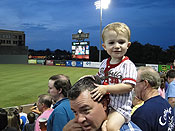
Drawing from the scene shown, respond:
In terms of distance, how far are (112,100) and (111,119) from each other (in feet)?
0.64

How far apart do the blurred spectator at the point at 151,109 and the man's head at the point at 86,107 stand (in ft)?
3.44

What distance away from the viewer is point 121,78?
74.1 inches

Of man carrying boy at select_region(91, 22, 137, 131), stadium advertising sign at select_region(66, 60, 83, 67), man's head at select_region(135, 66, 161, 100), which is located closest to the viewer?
man carrying boy at select_region(91, 22, 137, 131)

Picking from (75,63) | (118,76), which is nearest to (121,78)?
(118,76)

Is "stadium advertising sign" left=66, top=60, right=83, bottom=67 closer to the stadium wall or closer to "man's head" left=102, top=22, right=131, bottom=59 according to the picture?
the stadium wall

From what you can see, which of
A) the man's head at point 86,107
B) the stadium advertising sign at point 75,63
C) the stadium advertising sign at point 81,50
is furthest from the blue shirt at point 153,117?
the stadium advertising sign at point 75,63

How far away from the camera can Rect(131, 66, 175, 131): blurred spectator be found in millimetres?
2330

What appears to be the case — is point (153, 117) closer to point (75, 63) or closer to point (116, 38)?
point (116, 38)

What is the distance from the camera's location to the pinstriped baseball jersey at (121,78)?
68.7 inches

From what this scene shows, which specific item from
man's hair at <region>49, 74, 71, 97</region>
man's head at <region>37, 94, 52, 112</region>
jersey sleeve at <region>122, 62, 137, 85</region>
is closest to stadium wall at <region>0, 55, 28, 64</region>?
man's head at <region>37, 94, 52, 112</region>

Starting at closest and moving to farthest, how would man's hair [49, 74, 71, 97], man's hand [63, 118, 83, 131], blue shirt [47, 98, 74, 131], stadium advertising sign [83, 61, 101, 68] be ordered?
man's hand [63, 118, 83, 131] → blue shirt [47, 98, 74, 131] → man's hair [49, 74, 71, 97] → stadium advertising sign [83, 61, 101, 68]

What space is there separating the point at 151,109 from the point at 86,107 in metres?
1.34

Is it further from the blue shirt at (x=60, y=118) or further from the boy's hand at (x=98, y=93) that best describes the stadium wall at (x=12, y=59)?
the boy's hand at (x=98, y=93)

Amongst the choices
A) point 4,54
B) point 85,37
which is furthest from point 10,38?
point 85,37
